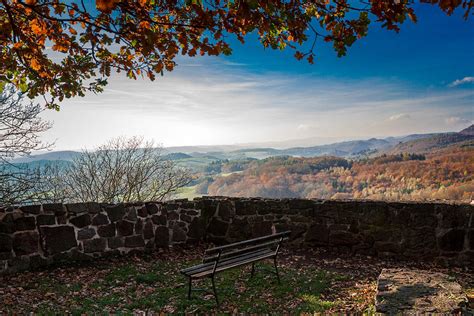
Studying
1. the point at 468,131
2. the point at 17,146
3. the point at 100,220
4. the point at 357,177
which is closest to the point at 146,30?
the point at 100,220

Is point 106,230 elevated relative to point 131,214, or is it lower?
lower

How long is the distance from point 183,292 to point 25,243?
9.96 ft

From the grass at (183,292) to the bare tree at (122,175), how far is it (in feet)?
27.5

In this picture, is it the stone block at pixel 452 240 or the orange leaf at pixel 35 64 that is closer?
the orange leaf at pixel 35 64

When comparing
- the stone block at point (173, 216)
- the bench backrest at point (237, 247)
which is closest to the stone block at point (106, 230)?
the stone block at point (173, 216)

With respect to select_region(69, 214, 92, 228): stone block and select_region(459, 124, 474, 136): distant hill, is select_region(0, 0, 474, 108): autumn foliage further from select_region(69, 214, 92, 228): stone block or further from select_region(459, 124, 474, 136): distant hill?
select_region(459, 124, 474, 136): distant hill

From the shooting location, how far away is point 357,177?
1945 centimetres

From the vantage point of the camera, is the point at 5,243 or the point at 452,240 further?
the point at 452,240

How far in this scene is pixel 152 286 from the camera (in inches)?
233

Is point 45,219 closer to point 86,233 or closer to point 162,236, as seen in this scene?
point 86,233

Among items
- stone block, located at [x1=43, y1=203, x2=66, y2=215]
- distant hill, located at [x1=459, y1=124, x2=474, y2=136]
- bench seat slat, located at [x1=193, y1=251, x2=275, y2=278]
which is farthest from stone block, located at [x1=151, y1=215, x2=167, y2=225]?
distant hill, located at [x1=459, y1=124, x2=474, y2=136]

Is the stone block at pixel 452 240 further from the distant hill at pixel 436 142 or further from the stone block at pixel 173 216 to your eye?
the distant hill at pixel 436 142

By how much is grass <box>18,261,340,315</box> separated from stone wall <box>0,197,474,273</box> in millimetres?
885

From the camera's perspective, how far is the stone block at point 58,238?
6.70m
